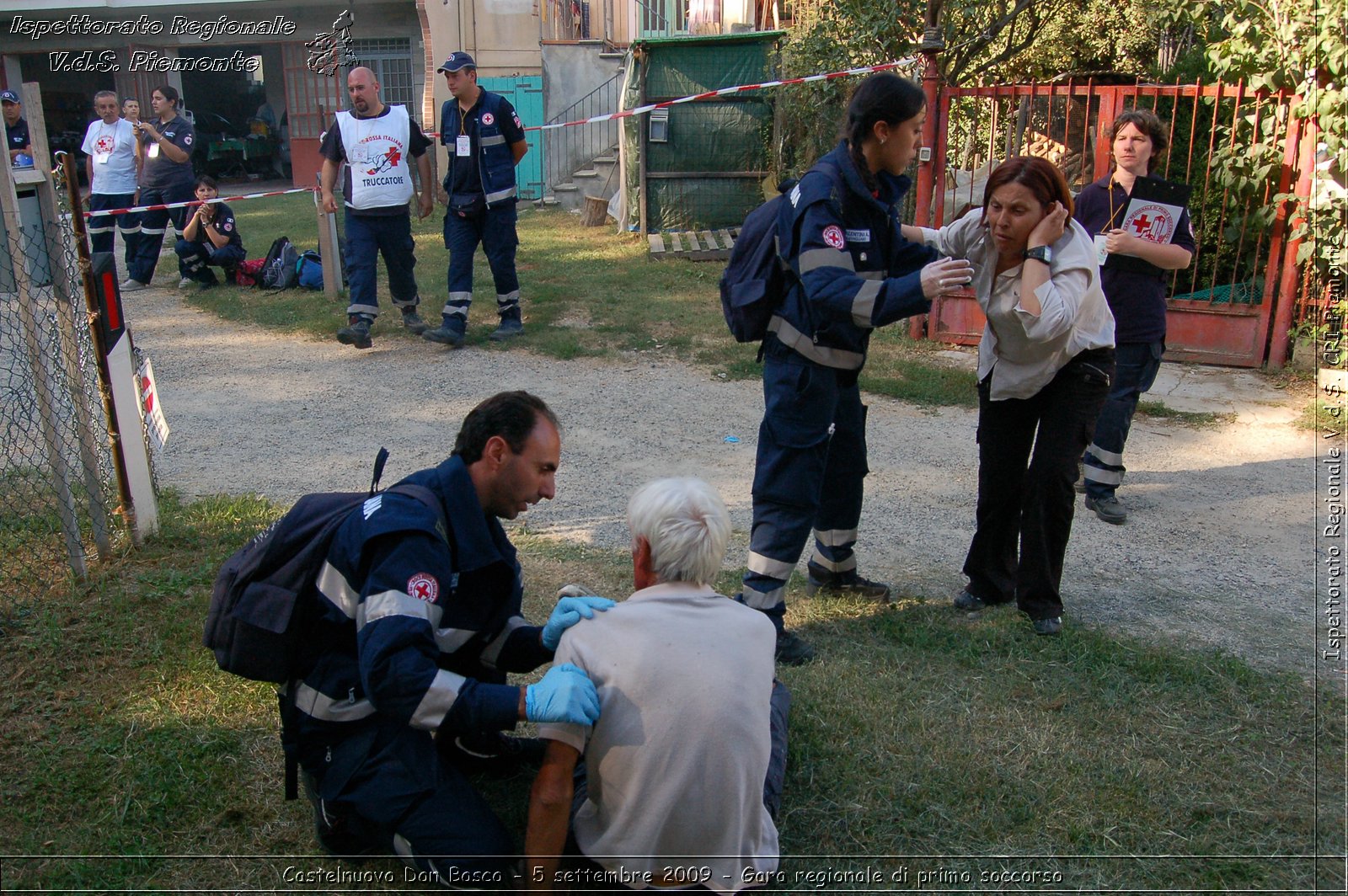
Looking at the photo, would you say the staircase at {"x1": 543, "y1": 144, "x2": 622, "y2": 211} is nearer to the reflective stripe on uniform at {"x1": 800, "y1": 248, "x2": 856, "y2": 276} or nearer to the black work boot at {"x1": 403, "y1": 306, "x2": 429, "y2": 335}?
the black work boot at {"x1": 403, "y1": 306, "x2": 429, "y2": 335}

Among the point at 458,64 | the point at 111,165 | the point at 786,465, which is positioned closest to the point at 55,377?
the point at 786,465

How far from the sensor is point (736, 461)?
588 centimetres

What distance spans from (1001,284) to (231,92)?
27.0m

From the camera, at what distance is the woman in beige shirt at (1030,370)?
3.53 m

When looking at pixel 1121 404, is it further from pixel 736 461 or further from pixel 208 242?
pixel 208 242

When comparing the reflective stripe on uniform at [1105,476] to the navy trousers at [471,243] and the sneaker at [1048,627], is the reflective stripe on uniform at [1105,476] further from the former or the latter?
the navy trousers at [471,243]

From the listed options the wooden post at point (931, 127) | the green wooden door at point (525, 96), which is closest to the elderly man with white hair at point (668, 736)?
the wooden post at point (931, 127)

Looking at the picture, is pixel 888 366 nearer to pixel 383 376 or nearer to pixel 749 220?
pixel 383 376

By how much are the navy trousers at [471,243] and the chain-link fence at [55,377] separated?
3692mm

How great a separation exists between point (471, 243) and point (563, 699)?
614cm

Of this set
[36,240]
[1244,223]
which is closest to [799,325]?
[36,240]

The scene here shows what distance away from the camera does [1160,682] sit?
3.56 meters

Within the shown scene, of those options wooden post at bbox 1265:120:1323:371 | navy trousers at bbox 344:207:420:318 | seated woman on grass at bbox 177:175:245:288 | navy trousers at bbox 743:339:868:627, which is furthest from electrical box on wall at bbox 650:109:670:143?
navy trousers at bbox 743:339:868:627

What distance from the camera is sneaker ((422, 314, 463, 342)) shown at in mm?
8016
